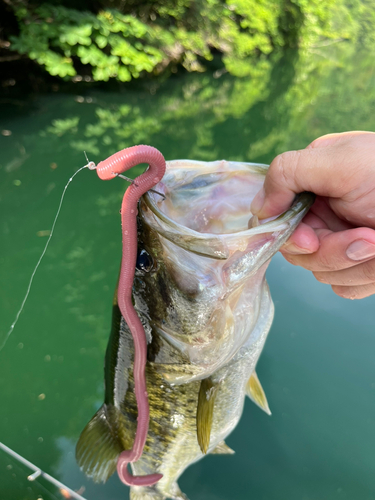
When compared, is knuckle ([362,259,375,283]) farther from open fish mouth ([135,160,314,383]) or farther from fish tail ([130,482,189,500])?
fish tail ([130,482,189,500])

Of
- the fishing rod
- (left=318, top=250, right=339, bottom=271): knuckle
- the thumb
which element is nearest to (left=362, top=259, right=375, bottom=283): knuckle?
(left=318, top=250, right=339, bottom=271): knuckle

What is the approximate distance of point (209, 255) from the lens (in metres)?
1.10

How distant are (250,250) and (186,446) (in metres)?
1.09

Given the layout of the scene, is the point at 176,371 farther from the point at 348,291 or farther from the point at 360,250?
the point at 348,291

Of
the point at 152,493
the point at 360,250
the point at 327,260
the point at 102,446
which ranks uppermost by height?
the point at 360,250

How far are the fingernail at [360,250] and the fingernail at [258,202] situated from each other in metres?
0.35

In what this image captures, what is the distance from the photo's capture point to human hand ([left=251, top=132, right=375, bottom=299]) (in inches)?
43.3

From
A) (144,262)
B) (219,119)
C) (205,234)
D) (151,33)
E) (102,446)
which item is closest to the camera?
(205,234)

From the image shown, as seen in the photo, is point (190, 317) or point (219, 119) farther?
point (219, 119)

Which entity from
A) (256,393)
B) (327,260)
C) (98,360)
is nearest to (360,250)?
(327,260)

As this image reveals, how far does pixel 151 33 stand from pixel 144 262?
9.11 meters

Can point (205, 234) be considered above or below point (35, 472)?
above

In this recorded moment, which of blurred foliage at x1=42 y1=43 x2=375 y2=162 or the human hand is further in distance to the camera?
blurred foliage at x1=42 y1=43 x2=375 y2=162

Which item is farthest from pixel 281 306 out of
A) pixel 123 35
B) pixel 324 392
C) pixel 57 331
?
pixel 123 35
